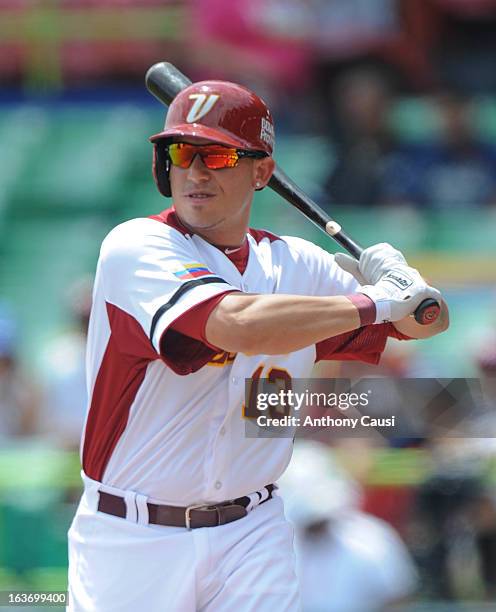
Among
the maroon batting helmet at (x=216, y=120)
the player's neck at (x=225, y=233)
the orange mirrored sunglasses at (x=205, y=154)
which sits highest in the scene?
the maroon batting helmet at (x=216, y=120)

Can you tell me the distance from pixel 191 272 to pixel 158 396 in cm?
32

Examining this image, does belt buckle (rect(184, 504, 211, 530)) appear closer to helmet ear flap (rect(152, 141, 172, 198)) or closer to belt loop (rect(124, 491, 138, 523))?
belt loop (rect(124, 491, 138, 523))

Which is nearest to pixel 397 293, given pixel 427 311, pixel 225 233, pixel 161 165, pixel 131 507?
pixel 427 311

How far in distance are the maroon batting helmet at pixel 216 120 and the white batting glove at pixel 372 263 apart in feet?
1.19

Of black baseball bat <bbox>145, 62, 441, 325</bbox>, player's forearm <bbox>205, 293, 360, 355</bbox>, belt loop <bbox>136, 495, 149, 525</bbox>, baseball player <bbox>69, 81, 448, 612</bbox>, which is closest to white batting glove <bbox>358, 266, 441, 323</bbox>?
baseball player <bbox>69, 81, 448, 612</bbox>

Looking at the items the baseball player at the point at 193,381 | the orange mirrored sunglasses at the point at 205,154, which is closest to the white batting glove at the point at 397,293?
the baseball player at the point at 193,381

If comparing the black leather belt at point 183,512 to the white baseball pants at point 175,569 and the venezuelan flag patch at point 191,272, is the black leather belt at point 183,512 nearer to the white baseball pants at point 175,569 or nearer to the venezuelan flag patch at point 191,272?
the white baseball pants at point 175,569

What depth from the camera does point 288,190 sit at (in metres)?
3.66

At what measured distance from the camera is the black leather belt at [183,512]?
118 inches

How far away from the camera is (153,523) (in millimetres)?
2996

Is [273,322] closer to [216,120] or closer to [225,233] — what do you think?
[225,233]

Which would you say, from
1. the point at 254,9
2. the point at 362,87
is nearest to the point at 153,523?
the point at 362,87

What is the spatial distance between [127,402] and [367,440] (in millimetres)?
2102

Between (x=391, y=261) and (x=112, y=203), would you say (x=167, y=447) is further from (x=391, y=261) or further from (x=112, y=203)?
(x=112, y=203)
